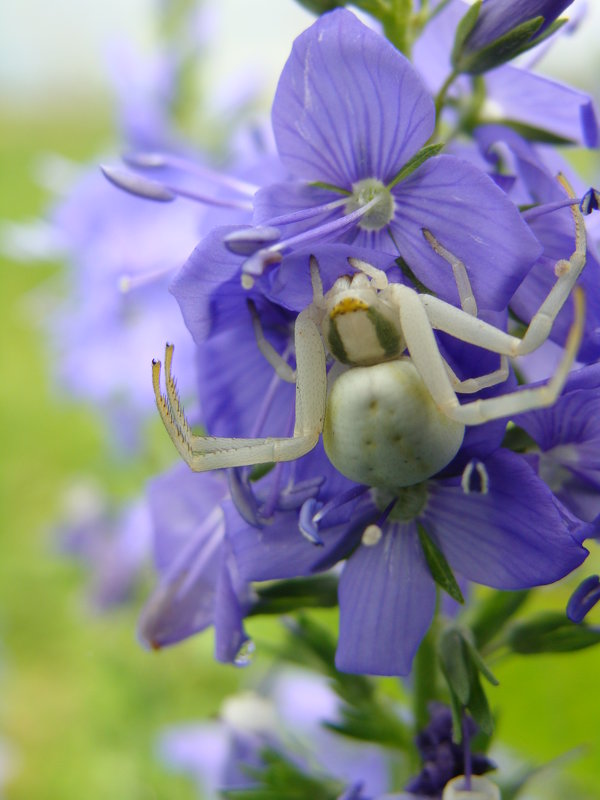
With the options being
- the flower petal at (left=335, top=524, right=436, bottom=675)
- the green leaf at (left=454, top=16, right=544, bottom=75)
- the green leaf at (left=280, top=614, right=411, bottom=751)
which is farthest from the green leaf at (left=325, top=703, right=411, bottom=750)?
the green leaf at (left=454, top=16, right=544, bottom=75)

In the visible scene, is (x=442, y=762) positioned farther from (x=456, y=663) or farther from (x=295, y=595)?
(x=295, y=595)

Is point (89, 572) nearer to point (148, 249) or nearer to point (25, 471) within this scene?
point (148, 249)

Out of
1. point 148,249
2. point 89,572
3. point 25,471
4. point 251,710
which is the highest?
point 148,249

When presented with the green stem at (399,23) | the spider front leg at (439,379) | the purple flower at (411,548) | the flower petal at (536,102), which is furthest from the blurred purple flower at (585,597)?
the green stem at (399,23)

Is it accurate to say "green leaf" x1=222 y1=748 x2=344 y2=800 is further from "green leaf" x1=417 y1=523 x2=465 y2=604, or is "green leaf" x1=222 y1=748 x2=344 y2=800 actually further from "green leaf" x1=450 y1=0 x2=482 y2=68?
"green leaf" x1=450 y1=0 x2=482 y2=68

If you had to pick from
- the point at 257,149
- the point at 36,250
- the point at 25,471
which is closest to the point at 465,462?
the point at 257,149

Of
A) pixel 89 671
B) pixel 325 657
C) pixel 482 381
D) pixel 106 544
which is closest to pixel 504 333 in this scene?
pixel 482 381
